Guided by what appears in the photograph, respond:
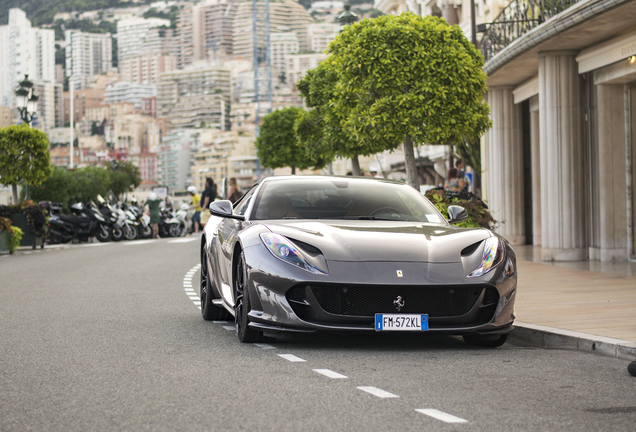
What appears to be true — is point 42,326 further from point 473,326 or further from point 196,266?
point 196,266

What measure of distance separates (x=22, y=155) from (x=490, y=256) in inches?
1011

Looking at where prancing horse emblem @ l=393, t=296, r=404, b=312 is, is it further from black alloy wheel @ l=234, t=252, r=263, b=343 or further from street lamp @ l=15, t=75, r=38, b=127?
street lamp @ l=15, t=75, r=38, b=127

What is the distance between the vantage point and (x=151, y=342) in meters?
7.89

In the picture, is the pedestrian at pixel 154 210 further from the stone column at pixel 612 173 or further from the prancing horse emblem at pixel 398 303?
the prancing horse emblem at pixel 398 303

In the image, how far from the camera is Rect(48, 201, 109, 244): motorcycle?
99.0ft

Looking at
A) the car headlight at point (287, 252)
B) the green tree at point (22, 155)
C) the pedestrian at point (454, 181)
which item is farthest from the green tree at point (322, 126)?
the car headlight at point (287, 252)

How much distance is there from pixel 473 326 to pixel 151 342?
2688 millimetres

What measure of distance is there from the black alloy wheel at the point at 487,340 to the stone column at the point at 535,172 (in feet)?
51.2

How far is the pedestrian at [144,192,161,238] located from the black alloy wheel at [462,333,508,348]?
2613 centimetres

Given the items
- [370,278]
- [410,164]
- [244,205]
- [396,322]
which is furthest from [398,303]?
[410,164]

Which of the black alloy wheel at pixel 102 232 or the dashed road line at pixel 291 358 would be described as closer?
the dashed road line at pixel 291 358

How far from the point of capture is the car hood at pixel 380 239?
7039 mm

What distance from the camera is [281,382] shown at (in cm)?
588

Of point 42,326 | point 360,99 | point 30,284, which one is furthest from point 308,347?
point 360,99
